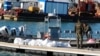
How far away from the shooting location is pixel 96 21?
5477 inches

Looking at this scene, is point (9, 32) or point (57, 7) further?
point (57, 7)

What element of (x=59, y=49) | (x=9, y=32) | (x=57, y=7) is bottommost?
(x=57, y=7)

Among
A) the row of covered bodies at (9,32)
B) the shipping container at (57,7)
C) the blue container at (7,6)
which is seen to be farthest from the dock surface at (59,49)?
the blue container at (7,6)

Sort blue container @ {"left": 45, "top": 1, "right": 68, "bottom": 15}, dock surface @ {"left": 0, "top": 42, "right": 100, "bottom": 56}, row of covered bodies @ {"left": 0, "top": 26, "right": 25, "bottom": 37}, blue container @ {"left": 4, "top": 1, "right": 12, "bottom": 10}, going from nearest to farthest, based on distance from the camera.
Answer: dock surface @ {"left": 0, "top": 42, "right": 100, "bottom": 56}
row of covered bodies @ {"left": 0, "top": 26, "right": 25, "bottom": 37}
blue container @ {"left": 45, "top": 1, "right": 68, "bottom": 15}
blue container @ {"left": 4, "top": 1, "right": 12, "bottom": 10}

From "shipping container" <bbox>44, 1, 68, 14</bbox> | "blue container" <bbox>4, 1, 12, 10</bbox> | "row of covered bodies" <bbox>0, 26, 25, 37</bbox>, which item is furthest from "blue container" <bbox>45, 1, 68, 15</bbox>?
"row of covered bodies" <bbox>0, 26, 25, 37</bbox>

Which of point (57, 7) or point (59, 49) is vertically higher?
point (59, 49)

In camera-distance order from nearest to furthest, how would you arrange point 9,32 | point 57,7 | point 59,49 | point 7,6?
point 59,49, point 9,32, point 57,7, point 7,6

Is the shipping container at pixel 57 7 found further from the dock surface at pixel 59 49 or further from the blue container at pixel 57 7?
the dock surface at pixel 59 49

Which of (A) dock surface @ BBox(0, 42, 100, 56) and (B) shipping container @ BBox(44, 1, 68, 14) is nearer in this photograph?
(A) dock surface @ BBox(0, 42, 100, 56)

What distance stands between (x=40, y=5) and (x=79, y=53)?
111m

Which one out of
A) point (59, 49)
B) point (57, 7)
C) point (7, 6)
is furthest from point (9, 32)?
point (7, 6)

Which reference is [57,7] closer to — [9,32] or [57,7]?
[57,7]

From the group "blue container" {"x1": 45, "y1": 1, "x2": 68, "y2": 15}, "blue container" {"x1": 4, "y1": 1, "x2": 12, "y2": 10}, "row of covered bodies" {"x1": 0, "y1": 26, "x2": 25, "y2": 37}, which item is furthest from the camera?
"blue container" {"x1": 4, "y1": 1, "x2": 12, "y2": 10}

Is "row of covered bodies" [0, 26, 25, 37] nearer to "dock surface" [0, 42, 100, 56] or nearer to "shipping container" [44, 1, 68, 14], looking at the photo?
"dock surface" [0, 42, 100, 56]
